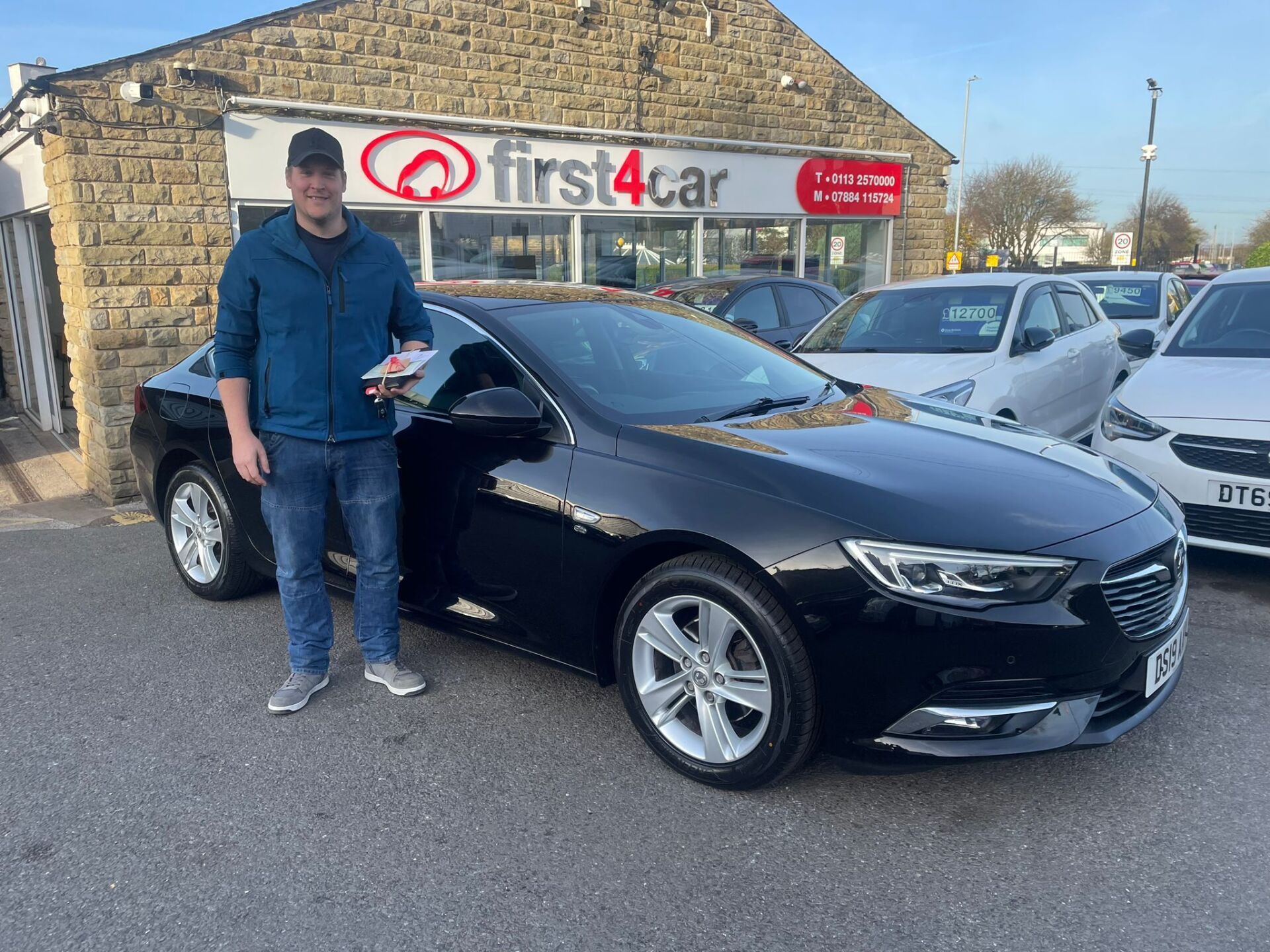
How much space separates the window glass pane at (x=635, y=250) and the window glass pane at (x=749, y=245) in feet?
0.89

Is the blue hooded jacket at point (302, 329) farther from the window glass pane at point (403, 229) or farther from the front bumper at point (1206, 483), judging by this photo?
the window glass pane at point (403, 229)

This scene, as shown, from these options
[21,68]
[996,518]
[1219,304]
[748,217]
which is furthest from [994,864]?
[748,217]

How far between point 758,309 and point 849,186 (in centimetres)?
518

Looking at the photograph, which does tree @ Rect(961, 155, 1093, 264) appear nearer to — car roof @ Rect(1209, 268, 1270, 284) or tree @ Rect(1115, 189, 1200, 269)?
tree @ Rect(1115, 189, 1200, 269)

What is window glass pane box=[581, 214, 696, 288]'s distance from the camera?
11172 millimetres

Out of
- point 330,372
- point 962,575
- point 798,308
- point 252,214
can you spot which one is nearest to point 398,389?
point 330,372

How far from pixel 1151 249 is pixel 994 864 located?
6789 cm

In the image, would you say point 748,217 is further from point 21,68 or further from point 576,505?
point 576,505

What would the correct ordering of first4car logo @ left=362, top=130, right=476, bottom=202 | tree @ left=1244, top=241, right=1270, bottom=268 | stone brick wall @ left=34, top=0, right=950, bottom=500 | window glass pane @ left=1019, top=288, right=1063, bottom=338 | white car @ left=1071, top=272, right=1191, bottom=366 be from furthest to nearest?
1. tree @ left=1244, top=241, right=1270, bottom=268
2. white car @ left=1071, top=272, right=1191, bottom=366
3. first4car logo @ left=362, top=130, right=476, bottom=202
4. stone brick wall @ left=34, top=0, right=950, bottom=500
5. window glass pane @ left=1019, top=288, right=1063, bottom=338

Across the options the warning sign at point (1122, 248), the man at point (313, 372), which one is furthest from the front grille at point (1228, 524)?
the warning sign at point (1122, 248)

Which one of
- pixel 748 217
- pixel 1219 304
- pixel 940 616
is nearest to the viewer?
pixel 940 616

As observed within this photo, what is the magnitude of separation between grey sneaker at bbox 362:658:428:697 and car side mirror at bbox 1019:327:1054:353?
459 cm

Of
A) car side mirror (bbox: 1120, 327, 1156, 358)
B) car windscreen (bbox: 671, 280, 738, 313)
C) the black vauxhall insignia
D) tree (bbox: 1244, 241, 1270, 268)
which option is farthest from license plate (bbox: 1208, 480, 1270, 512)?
tree (bbox: 1244, 241, 1270, 268)

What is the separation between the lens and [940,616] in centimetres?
264
